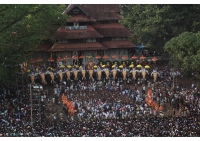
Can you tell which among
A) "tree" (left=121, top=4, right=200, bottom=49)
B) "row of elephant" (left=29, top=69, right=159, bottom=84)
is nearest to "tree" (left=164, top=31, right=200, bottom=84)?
"row of elephant" (left=29, top=69, right=159, bottom=84)

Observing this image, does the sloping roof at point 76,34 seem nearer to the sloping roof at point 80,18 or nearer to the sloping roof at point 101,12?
the sloping roof at point 80,18

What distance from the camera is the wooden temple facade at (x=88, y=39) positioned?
37.0 m

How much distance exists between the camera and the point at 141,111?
2806 centimetres

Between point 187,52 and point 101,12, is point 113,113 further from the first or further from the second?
point 101,12

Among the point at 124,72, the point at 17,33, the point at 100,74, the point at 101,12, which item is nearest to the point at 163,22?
the point at 101,12

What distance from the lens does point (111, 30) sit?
3959cm

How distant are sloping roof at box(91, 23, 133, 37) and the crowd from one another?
6825 millimetres

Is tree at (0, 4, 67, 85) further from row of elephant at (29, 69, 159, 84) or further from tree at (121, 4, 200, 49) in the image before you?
tree at (121, 4, 200, 49)

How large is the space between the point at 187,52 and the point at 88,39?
32.3 ft

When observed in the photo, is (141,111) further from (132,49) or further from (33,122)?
(132,49)

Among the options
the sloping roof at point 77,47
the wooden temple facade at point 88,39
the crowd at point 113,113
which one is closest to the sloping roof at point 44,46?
the wooden temple facade at point 88,39

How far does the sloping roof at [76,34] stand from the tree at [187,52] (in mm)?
7875

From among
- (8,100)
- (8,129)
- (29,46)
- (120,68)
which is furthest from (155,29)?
(8,129)

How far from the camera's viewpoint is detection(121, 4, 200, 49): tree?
3750 centimetres
